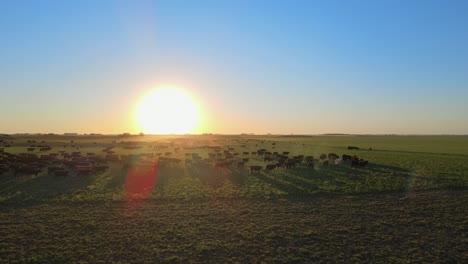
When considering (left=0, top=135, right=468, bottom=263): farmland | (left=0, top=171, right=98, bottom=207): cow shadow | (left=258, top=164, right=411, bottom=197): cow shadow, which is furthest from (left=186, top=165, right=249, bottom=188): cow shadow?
(left=0, top=171, right=98, bottom=207): cow shadow

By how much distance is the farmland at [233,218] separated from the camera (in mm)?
13883

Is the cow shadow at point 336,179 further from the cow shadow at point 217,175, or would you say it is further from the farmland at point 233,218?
the cow shadow at point 217,175

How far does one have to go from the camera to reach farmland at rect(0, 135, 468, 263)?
1388 centimetres

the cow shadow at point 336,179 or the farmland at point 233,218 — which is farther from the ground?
the cow shadow at point 336,179

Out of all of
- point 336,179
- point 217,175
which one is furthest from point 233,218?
point 336,179

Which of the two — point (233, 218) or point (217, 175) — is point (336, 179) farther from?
point (233, 218)

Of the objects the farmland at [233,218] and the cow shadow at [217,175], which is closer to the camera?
the farmland at [233,218]

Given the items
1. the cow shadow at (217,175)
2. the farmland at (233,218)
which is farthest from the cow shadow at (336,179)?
the cow shadow at (217,175)

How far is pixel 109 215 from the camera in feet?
63.3

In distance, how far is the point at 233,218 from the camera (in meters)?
18.8

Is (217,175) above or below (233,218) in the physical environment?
above

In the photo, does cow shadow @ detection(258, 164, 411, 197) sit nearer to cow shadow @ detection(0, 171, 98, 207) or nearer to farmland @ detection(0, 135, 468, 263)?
farmland @ detection(0, 135, 468, 263)

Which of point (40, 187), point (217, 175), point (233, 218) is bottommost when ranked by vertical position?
point (233, 218)

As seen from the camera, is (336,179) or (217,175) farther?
(217,175)
